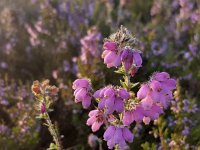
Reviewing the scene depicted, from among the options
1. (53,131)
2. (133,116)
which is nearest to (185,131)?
(53,131)

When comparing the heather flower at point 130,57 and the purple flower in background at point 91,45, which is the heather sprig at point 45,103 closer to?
the heather flower at point 130,57

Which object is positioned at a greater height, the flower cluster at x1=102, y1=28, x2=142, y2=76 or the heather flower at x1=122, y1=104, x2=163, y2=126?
the flower cluster at x1=102, y1=28, x2=142, y2=76

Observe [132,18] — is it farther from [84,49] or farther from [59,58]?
Answer: [84,49]

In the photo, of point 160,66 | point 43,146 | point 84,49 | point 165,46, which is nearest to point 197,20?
point 165,46

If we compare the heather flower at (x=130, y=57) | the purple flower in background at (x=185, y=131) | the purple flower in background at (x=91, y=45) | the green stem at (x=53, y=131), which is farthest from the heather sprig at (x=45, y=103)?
the purple flower in background at (x=91, y=45)

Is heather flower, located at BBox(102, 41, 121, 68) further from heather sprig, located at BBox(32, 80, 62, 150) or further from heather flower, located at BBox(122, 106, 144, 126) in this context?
heather sprig, located at BBox(32, 80, 62, 150)

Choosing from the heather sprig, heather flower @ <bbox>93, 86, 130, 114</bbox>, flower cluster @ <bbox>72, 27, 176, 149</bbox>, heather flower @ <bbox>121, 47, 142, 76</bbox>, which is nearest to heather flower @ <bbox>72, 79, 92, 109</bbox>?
flower cluster @ <bbox>72, 27, 176, 149</bbox>
